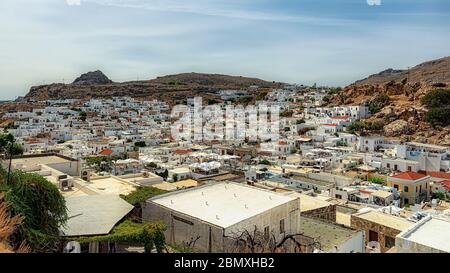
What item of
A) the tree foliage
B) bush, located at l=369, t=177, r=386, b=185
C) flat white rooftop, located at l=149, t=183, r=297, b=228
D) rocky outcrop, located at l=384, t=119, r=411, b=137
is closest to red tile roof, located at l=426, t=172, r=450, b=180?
bush, located at l=369, t=177, r=386, b=185

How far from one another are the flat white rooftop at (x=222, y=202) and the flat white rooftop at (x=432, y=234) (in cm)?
251

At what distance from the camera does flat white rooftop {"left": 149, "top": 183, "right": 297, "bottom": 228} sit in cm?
718

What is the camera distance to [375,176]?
23531 mm

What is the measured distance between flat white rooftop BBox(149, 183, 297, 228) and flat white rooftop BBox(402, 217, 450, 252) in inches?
98.8

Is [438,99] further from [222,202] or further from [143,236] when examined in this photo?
[143,236]

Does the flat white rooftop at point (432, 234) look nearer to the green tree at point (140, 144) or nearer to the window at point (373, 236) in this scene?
the window at point (373, 236)

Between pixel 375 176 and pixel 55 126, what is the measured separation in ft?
125

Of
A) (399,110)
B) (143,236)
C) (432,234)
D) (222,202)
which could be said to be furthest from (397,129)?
(143,236)

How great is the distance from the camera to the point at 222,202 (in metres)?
8.11

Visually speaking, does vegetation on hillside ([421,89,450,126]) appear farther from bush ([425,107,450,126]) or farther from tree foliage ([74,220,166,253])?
tree foliage ([74,220,166,253])

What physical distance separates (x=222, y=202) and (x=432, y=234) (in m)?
3.98
